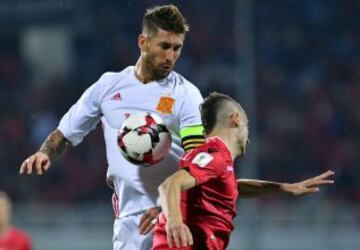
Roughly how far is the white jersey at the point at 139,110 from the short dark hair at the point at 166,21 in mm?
270

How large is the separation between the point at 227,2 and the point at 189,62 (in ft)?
4.40

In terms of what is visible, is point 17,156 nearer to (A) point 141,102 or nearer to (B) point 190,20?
(B) point 190,20

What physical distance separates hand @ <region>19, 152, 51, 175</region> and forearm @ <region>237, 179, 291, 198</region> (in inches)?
38.3

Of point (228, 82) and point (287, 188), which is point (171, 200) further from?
point (228, 82)

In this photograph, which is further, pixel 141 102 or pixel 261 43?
pixel 261 43

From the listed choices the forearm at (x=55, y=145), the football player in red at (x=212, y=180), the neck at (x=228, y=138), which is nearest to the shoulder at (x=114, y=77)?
the forearm at (x=55, y=145)

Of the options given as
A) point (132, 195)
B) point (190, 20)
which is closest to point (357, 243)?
point (190, 20)

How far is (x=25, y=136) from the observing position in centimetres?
1262

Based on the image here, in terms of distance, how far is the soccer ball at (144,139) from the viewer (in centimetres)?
472

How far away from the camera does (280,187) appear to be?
5.06m

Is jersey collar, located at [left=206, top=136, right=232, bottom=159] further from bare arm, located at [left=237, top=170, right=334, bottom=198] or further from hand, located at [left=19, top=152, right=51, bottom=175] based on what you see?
hand, located at [left=19, top=152, right=51, bottom=175]

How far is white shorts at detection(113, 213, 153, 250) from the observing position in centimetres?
496

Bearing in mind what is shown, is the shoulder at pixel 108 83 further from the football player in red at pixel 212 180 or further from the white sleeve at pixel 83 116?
the football player in red at pixel 212 180

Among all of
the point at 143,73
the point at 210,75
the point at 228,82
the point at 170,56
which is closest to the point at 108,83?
the point at 143,73
